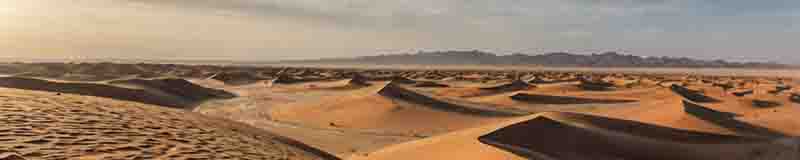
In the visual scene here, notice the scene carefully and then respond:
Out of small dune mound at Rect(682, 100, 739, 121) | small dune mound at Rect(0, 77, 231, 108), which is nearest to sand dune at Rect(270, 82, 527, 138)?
small dune mound at Rect(0, 77, 231, 108)

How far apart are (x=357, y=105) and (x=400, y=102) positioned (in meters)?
1.46

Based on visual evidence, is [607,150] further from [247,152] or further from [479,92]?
[479,92]

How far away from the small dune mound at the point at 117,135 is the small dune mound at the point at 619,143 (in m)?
3.76

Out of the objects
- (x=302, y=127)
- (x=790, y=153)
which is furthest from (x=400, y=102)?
(x=790, y=153)

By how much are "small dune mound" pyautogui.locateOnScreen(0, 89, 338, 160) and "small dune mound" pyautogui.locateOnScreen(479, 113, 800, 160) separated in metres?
3.76

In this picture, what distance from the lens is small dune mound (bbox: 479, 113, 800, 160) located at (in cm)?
978

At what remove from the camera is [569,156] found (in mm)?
9516

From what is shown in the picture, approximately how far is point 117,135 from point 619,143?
8.54m

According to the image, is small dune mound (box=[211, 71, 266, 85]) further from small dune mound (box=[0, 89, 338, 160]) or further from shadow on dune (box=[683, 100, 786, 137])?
shadow on dune (box=[683, 100, 786, 137])

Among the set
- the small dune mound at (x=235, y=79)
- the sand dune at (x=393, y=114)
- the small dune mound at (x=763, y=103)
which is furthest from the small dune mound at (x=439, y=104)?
the small dune mound at (x=235, y=79)

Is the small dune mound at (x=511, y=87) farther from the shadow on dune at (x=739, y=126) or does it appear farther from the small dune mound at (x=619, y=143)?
the small dune mound at (x=619, y=143)

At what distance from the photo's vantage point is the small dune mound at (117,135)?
18.5ft

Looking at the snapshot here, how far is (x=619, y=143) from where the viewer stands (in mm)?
10320

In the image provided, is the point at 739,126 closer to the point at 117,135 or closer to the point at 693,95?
the point at 117,135
